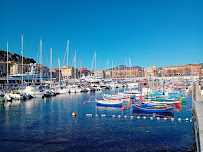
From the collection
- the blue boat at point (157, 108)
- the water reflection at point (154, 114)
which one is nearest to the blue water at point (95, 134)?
the water reflection at point (154, 114)

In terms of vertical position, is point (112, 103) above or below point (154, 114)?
above

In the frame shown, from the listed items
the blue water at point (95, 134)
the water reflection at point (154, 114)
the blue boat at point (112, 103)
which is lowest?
the blue water at point (95, 134)

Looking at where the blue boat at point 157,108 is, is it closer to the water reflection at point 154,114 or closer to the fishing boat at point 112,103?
the water reflection at point 154,114

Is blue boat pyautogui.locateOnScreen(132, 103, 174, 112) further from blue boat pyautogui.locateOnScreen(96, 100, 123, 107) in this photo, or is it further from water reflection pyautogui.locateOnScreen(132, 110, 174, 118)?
blue boat pyautogui.locateOnScreen(96, 100, 123, 107)

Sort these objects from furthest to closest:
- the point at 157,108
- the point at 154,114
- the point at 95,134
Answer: the point at 157,108
the point at 154,114
the point at 95,134

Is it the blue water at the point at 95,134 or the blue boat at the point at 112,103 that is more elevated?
the blue boat at the point at 112,103

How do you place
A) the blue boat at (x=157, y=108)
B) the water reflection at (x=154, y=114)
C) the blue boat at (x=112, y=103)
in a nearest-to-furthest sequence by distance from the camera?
the water reflection at (x=154, y=114), the blue boat at (x=157, y=108), the blue boat at (x=112, y=103)

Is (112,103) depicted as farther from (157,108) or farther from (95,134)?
(95,134)

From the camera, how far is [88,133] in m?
18.4

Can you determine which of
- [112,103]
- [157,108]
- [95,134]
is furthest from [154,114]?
[95,134]

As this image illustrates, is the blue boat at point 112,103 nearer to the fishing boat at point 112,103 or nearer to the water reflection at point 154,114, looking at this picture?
the fishing boat at point 112,103

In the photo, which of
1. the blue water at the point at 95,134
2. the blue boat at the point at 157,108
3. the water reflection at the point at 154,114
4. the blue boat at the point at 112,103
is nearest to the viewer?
the blue water at the point at 95,134

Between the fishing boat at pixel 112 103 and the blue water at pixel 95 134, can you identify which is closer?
the blue water at pixel 95 134

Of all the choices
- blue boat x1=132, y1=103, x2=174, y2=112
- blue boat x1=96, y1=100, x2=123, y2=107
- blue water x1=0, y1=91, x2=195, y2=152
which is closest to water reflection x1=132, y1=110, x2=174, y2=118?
blue boat x1=132, y1=103, x2=174, y2=112
